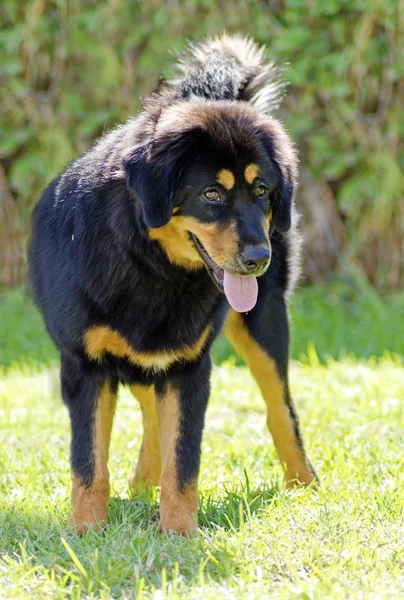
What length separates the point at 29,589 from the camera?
2.75m

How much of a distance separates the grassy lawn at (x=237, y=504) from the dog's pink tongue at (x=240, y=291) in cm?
77

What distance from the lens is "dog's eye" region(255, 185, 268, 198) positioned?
11.1ft

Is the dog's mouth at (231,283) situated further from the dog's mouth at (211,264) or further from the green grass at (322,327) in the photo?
the green grass at (322,327)

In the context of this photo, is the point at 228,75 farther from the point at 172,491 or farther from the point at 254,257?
the point at 172,491

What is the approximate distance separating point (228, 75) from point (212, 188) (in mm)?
908

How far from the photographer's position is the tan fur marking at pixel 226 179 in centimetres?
329

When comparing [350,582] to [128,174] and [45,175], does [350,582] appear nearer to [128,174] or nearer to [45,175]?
[128,174]

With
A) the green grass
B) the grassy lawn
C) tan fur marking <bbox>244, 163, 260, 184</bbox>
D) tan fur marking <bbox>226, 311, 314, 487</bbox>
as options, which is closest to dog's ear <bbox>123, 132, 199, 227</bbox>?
tan fur marking <bbox>244, 163, 260, 184</bbox>

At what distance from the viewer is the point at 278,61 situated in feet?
24.1

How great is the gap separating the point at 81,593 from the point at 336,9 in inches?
234

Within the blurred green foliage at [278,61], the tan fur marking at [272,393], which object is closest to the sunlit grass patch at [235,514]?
the tan fur marking at [272,393]

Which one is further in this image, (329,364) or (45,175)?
(45,175)

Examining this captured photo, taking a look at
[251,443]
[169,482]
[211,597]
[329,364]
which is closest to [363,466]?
[251,443]

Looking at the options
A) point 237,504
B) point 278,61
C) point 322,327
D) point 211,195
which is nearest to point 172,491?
point 237,504
